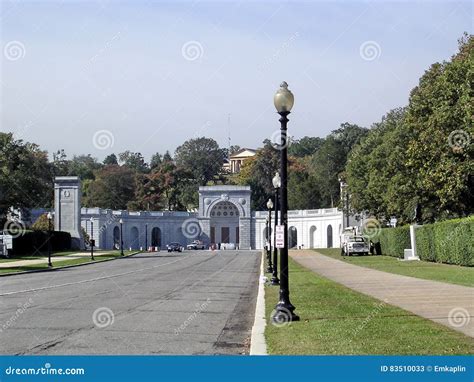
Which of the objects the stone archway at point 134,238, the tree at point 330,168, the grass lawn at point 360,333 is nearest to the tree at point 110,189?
the stone archway at point 134,238

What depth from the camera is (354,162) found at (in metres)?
77.1

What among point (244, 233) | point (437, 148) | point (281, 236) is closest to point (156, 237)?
point (244, 233)

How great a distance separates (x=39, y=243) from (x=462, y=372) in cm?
6985

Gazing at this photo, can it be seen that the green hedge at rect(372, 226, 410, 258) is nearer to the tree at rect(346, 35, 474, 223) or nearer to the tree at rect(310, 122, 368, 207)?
the tree at rect(346, 35, 474, 223)

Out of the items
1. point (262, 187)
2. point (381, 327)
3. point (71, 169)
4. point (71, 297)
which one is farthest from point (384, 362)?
point (71, 169)

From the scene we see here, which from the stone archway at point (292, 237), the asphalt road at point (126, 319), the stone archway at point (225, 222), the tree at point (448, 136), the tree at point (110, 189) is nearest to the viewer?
the asphalt road at point (126, 319)

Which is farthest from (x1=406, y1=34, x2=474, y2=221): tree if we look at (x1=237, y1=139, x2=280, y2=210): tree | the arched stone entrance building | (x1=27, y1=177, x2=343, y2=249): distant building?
(x1=237, y1=139, x2=280, y2=210): tree

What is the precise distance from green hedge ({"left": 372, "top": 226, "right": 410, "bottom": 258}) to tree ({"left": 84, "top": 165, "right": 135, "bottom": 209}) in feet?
246
